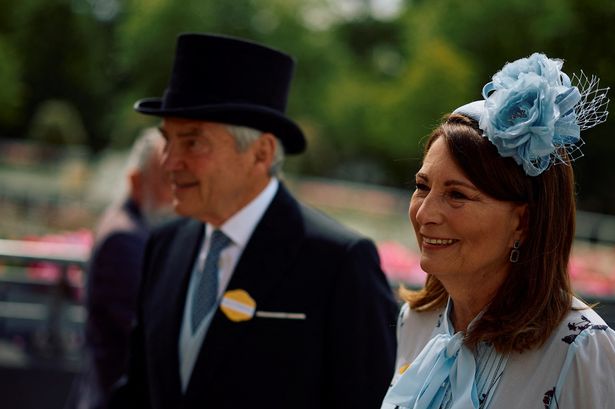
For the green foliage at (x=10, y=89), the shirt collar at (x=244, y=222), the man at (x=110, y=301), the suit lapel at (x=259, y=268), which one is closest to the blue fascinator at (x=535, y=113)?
the suit lapel at (x=259, y=268)

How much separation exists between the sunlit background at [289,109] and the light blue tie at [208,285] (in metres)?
0.77

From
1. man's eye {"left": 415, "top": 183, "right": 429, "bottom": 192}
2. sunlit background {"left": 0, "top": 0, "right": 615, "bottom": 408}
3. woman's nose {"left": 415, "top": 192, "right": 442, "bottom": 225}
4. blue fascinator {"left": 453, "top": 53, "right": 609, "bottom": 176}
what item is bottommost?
sunlit background {"left": 0, "top": 0, "right": 615, "bottom": 408}

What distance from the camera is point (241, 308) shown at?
9.25 feet

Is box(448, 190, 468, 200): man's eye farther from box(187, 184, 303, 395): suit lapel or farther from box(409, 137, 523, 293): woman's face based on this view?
box(187, 184, 303, 395): suit lapel

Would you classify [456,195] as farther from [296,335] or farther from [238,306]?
[238,306]

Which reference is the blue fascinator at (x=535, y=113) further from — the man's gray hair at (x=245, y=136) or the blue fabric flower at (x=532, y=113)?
the man's gray hair at (x=245, y=136)

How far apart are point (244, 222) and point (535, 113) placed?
136 centimetres

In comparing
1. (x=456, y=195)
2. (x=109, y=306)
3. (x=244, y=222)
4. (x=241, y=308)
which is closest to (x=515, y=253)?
(x=456, y=195)

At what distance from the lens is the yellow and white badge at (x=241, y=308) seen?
2.80 m

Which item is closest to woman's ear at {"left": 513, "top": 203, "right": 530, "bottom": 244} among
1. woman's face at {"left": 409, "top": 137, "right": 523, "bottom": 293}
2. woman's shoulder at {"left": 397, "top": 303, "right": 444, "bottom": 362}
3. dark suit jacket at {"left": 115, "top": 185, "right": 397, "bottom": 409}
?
woman's face at {"left": 409, "top": 137, "right": 523, "bottom": 293}

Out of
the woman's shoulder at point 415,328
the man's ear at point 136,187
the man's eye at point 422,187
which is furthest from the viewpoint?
the man's ear at point 136,187

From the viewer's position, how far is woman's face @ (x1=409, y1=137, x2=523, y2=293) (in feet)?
6.06

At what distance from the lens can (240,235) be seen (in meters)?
2.98

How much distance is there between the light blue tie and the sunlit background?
2.53ft
